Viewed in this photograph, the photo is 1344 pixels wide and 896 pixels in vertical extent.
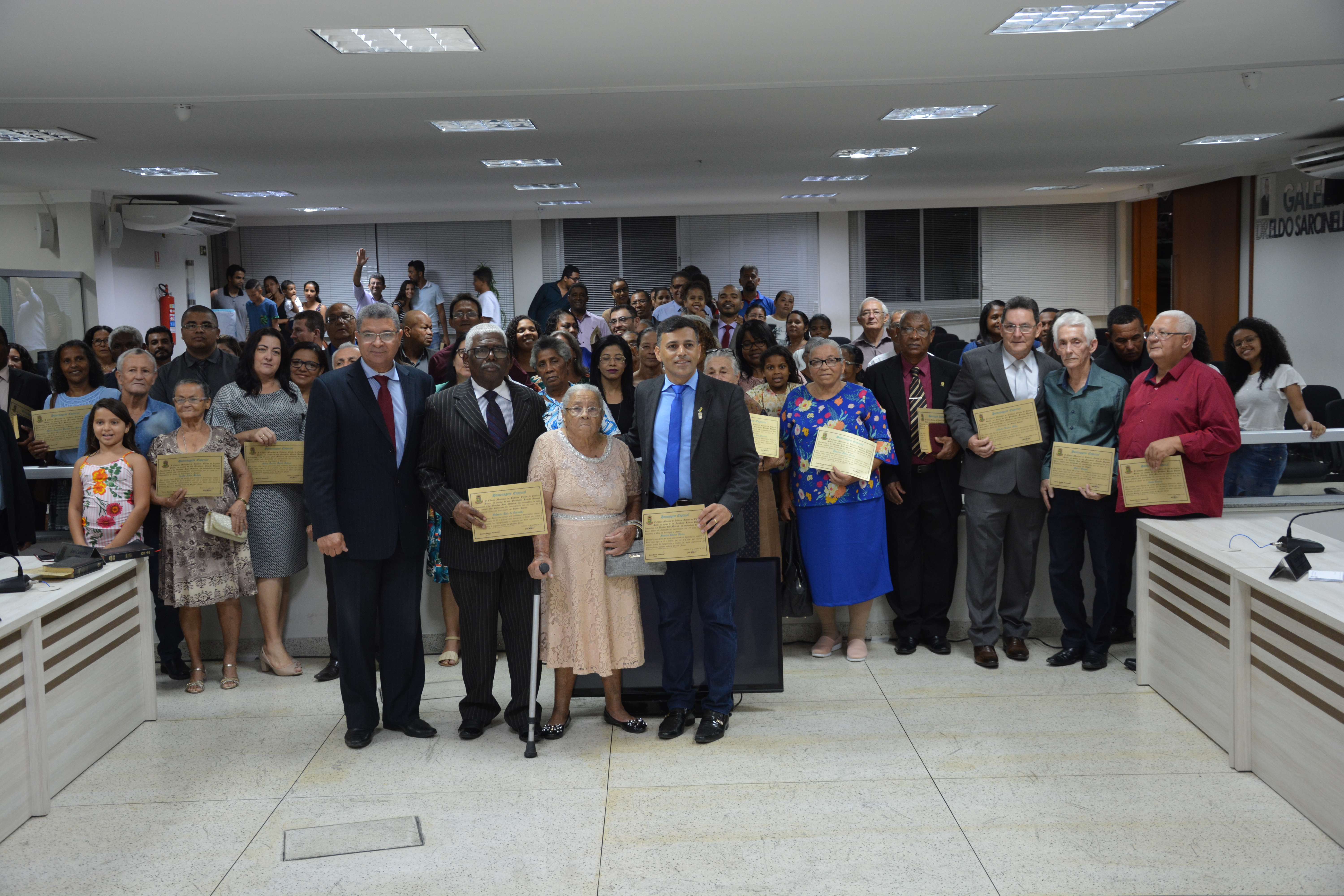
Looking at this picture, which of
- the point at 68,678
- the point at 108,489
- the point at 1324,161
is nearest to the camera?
the point at 68,678

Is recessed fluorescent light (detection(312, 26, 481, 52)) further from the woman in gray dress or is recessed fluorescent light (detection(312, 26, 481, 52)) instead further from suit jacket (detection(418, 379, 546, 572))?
suit jacket (detection(418, 379, 546, 572))

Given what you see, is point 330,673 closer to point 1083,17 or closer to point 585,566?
point 585,566

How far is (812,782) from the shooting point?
363 cm

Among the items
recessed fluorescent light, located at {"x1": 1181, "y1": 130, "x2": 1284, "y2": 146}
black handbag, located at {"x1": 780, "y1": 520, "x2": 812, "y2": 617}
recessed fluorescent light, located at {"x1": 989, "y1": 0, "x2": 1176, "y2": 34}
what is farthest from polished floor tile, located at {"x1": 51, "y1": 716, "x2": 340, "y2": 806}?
recessed fluorescent light, located at {"x1": 1181, "y1": 130, "x2": 1284, "y2": 146}

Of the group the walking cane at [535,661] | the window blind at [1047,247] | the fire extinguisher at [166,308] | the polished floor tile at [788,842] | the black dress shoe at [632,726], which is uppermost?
the window blind at [1047,247]

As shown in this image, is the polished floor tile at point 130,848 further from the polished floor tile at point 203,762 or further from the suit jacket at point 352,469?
the suit jacket at point 352,469

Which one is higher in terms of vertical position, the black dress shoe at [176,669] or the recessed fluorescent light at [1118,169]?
the recessed fluorescent light at [1118,169]

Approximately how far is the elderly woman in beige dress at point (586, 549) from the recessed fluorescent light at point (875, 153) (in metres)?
6.17

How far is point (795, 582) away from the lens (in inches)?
191

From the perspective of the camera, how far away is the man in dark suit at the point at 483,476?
12.8ft

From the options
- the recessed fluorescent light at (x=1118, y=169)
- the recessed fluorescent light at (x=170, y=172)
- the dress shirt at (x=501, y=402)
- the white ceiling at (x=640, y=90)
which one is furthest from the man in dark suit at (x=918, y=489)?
the recessed fluorescent light at (x=1118, y=169)

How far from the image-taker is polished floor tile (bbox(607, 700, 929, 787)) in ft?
12.1

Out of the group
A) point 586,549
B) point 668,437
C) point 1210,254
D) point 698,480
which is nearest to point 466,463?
point 586,549

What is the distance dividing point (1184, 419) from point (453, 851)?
325 centimetres
